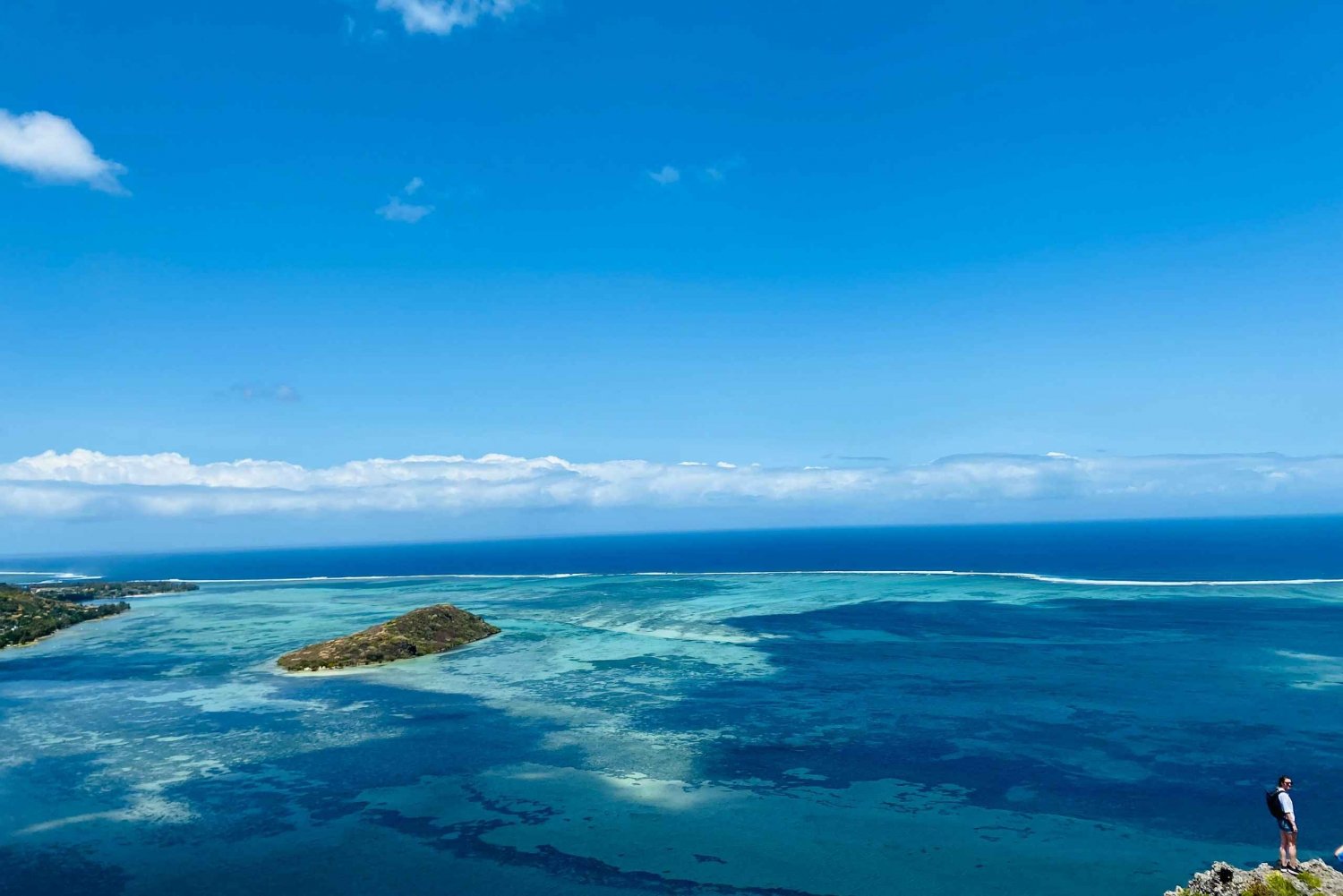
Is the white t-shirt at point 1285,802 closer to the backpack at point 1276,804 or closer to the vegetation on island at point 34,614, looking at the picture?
the backpack at point 1276,804

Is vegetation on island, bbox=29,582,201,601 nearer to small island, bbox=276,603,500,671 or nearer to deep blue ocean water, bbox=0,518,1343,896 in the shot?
deep blue ocean water, bbox=0,518,1343,896

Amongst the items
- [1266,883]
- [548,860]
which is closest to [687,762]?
[548,860]

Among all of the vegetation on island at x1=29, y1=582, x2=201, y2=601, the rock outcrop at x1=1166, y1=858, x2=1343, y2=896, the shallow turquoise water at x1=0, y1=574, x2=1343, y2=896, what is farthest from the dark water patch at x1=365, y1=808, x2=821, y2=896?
the vegetation on island at x1=29, y1=582, x2=201, y2=601

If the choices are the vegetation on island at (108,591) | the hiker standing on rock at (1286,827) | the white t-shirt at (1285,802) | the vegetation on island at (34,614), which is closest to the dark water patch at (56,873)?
the hiker standing on rock at (1286,827)

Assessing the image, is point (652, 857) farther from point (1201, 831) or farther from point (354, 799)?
point (1201, 831)

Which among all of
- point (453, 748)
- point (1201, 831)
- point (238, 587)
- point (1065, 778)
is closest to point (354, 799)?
point (453, 748)

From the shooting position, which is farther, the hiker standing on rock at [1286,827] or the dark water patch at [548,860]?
the dark water patch at [548,860]
